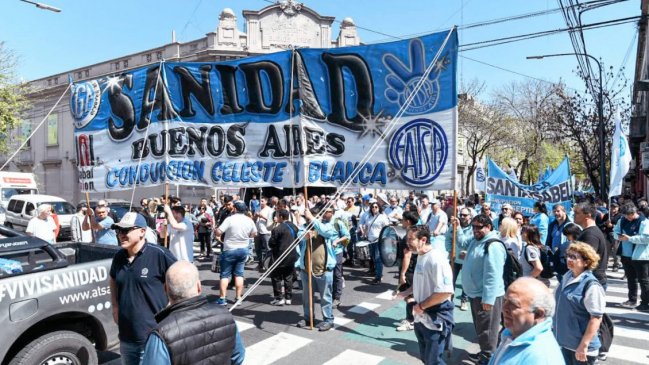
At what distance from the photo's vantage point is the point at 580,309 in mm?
3584

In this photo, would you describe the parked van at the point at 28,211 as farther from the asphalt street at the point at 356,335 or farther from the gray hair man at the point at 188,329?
the gray hair man at the point at 188,329

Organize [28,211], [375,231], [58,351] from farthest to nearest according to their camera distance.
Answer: [28,211], [375,231], [58,351]

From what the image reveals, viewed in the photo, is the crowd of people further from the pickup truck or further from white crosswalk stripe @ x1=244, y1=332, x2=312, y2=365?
the pickup truck

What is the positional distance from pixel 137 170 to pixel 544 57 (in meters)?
16.0

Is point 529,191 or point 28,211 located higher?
point 529,191

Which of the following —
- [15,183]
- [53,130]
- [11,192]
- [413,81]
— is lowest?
[11,192]

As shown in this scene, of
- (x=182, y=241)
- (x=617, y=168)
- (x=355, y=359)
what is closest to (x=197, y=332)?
(x=355, y=359)

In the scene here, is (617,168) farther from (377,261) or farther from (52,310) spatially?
(52,310)

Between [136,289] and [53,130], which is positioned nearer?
[136,289]

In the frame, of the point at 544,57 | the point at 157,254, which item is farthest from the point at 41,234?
the point at 544,57

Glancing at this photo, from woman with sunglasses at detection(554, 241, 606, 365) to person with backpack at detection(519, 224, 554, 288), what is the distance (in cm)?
186

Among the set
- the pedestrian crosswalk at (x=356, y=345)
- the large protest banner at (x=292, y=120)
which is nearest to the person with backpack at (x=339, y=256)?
the pedestrian crosswalk at (x=356, y=345)

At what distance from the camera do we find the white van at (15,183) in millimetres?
19188

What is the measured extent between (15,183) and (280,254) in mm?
17295
